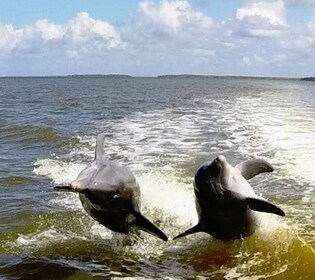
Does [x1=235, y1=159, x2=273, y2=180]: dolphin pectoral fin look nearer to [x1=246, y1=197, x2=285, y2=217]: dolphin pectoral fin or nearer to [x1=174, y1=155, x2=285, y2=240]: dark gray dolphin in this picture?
[x1=174, y1=155, x2=285, y2=240]: dark gray dolphin

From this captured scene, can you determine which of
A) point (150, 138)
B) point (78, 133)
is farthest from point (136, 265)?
point (78, 133)

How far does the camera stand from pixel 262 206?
862 centimetres

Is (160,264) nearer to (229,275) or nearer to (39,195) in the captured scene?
(229,275)

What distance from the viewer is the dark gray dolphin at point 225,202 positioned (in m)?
8.75

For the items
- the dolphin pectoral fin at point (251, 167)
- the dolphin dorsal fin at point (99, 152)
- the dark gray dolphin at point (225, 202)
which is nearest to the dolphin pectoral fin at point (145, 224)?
the dark gray dolphin at point (225, 202)

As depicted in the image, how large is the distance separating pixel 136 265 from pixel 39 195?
559 cm

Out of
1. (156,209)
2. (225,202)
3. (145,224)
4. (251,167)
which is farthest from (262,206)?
(156,209)

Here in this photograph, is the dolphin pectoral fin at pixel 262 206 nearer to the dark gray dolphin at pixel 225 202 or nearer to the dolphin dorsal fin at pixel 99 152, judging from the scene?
the dark gray dolphin at pixel 225 202

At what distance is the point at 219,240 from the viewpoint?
9.66 meters

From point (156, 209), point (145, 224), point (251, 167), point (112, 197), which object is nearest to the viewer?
point (112, 197)

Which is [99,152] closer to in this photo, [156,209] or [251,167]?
[251,167]

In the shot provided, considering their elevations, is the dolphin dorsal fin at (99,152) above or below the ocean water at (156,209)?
above

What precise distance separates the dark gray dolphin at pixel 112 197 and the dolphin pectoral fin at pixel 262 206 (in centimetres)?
148

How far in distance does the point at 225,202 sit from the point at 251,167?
1.46 m
